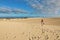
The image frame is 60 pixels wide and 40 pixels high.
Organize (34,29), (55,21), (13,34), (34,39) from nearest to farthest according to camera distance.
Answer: (34,39)
(13,34)
(34,29)
(55,21)

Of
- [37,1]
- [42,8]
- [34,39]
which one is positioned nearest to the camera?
[34,39]

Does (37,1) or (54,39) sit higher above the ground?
(37,1)

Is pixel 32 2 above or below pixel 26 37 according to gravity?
above

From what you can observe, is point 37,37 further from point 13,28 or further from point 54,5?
point 54,5

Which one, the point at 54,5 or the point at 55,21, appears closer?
the point at 54,5

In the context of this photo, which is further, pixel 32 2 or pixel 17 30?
pixel 32 2

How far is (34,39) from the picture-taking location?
2.54 metres

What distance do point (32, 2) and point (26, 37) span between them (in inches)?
33.2

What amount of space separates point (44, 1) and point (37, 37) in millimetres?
913

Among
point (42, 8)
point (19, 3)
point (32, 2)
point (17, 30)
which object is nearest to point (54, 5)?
point (42, 8)

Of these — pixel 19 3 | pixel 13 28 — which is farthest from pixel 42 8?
pixel 13 28

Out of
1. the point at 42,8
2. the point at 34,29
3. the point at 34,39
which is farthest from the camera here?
the point at 42,8

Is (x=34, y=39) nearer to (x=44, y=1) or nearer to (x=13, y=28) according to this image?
(x=13, y=28)

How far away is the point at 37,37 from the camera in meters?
2.60
